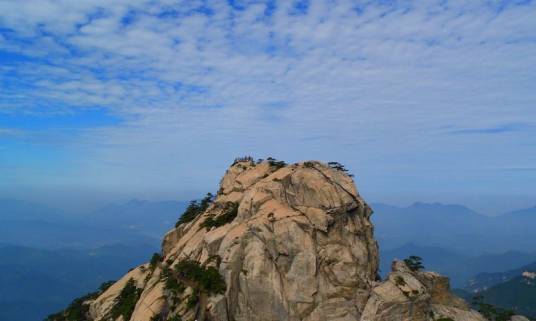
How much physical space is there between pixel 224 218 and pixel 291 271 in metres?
15.5

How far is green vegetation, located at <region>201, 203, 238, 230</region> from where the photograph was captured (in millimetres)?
65812

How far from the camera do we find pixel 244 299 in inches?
2121

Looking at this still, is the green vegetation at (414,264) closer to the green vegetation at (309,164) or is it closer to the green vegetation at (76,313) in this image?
the green vegetation at (309,164)

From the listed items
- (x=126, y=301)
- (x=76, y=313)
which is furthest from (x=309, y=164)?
(x=76, y=313)

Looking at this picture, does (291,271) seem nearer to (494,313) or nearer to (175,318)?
(175,318)

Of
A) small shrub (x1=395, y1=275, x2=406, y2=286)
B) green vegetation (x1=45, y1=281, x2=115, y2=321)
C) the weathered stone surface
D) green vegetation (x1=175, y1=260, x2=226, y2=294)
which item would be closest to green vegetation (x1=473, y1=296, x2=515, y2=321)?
the weathered stone surface

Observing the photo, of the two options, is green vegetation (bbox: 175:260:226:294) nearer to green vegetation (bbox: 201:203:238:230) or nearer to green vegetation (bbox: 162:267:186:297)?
green vegetation (bbox: 162:267:186:297)

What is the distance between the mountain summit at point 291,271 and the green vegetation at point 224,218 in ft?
0.51

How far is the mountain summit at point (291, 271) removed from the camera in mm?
53375

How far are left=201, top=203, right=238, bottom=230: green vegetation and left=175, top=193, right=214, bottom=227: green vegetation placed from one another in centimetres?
1506

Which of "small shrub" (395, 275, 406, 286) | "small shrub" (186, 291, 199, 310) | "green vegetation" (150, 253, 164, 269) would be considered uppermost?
"green vegetation" (150, 253, 164, 269)

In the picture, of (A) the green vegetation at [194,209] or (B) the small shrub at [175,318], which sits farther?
(A) the green vegetation at [194,209]

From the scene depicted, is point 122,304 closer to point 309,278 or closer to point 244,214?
point 244,214

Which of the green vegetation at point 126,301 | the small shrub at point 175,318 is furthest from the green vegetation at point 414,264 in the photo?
the green vegetation at point 126,301
